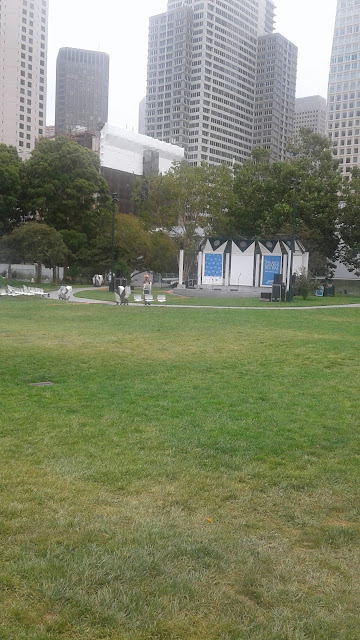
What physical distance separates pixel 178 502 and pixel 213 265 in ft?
128

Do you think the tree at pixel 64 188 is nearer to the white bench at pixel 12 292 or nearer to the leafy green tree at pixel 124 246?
the leafy green tree at pixel 124 246

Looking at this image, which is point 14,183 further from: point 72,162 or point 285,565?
point 285,565

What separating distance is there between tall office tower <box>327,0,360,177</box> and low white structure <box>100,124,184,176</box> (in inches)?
2715

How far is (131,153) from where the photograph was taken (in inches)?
3898

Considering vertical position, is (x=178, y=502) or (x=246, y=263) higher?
(x=246, y=263)

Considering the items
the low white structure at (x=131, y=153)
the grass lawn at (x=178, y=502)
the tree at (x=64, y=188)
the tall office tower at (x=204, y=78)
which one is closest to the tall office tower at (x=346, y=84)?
the tall office tower at (x=204, y=78)

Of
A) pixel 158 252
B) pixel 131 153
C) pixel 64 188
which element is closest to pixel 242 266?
pixel 158 252

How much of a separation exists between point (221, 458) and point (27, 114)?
143 m

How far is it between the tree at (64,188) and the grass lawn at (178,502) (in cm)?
4239

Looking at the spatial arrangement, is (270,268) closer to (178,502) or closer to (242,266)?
(242,266)

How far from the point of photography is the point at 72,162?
52281 mm

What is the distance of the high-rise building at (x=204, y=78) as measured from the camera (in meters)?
173

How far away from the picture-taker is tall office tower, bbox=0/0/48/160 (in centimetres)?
13212

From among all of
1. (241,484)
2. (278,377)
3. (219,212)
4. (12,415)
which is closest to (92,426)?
(12,415)
